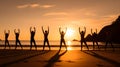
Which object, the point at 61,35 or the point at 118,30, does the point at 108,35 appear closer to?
the point at 61,35

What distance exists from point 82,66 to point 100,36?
148026 mm

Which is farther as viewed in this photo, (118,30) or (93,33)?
(118,30)

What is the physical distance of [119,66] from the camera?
46.6ft

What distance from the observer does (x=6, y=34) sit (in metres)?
38.4

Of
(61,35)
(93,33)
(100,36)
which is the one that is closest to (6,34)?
(61,35)

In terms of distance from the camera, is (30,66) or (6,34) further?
(6,34)

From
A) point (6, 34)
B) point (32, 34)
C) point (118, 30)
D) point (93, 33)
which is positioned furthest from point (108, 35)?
point (118, 30)

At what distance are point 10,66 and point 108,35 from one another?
21.8 m

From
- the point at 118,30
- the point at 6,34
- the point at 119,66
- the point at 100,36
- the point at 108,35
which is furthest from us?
the point at 100,36

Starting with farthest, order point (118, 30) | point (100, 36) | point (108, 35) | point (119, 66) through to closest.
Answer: point (100, 36) → point (118, 30) → point (108, 35) → point (119, 66)

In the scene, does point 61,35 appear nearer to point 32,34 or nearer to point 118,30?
point 32,34

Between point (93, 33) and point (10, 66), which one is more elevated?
point (93, 33)

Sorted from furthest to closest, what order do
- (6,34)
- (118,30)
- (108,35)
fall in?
(118,30) < (6,34) < (108,35)

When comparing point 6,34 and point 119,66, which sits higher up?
point 6,34
